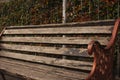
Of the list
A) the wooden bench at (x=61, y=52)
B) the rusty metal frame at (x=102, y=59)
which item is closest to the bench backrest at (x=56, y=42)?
the wooden bench at (x=61, y=52)

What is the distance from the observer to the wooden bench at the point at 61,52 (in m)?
2.68

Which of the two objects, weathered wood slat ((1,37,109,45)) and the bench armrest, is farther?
weathered wood slat ((1,37,109,45))

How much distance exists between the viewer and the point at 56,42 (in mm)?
3527

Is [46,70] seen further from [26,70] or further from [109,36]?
[109,36]

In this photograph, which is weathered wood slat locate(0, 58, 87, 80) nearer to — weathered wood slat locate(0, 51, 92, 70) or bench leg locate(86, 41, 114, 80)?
weathered wood slat locate(0, 51, 92, 70)

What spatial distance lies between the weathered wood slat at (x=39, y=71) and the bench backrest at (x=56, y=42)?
69 mm

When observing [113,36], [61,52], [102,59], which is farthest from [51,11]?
[102,59]

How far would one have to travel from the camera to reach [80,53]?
3076 millimetres

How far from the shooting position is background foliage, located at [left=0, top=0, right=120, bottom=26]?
15.8 ft

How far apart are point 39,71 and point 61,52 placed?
1.23 ft

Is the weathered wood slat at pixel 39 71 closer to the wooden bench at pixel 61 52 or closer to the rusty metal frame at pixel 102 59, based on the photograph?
the wooden bench at pixel 61 52

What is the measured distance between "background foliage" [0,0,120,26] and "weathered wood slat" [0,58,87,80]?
1701 mm

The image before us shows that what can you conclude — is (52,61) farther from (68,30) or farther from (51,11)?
(51,11)

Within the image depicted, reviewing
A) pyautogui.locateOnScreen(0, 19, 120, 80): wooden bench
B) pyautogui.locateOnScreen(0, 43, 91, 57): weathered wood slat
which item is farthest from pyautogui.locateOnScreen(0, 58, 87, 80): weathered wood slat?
pyautogui.locateOnScreen(0, 43, 91, 57): weathered wood slat
